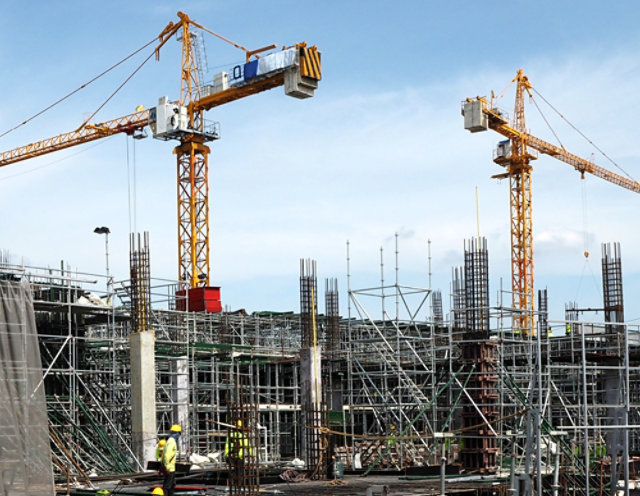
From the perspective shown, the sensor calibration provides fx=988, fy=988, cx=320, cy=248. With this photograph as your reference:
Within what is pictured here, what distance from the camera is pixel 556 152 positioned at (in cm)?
7844

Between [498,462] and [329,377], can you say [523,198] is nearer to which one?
[329,377]

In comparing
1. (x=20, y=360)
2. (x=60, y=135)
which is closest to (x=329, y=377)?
(x=20, y=360)

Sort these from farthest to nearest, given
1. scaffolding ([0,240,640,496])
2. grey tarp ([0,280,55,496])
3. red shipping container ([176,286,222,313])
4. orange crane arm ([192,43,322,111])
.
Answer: orange crane arm ([192,43,322,111]), red shipping container ([176,286,222,313]), scaffolding ([0,240,640,496]), grey tarp ([0,280,55,496])

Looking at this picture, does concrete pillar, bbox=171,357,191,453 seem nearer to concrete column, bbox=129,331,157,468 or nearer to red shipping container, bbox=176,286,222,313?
concrete column, bbox=129,331,157,468

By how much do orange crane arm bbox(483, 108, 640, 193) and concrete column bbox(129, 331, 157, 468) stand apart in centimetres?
4517

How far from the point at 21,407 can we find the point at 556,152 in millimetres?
65951

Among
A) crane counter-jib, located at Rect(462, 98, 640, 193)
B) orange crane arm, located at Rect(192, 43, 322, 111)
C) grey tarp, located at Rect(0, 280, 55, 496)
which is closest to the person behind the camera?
grey tarp, located at Rect(0, 280, 55, 496)

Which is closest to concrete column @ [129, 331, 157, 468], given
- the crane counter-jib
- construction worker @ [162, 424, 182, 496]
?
construction worker @ [162, 424, 182, 496]

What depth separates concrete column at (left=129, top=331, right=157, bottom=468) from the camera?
30844 mm

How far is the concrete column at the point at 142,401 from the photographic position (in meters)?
30.8

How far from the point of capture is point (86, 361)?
3434 cm

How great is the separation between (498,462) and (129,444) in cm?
1186

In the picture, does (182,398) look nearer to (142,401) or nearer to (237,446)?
(142,401)

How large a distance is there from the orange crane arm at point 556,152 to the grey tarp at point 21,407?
5631cm
